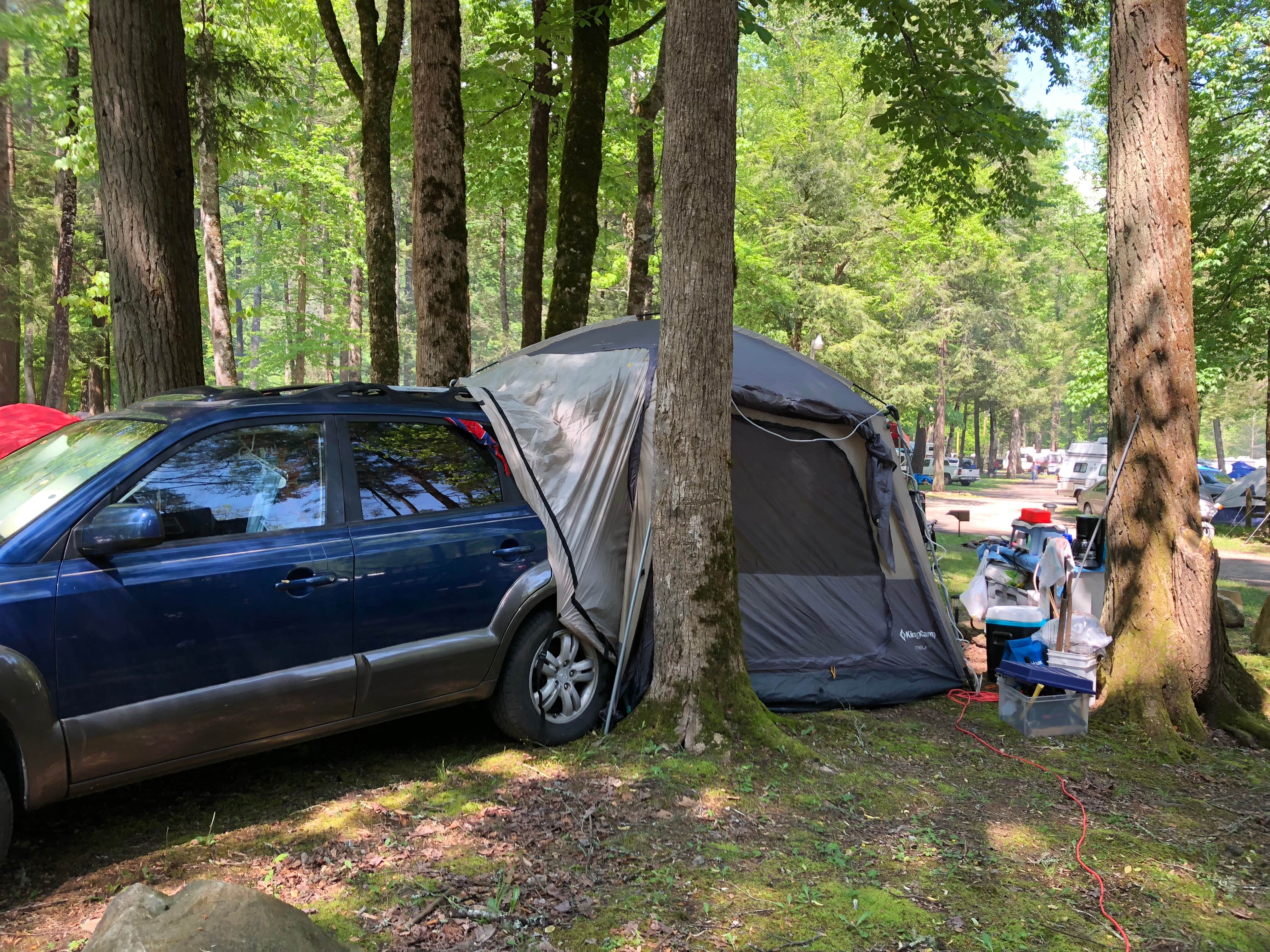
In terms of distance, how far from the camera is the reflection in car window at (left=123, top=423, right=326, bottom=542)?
376cm

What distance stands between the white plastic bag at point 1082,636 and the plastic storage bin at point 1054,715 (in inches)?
12.4

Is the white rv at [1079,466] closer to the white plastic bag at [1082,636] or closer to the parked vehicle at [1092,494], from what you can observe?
the parked vehicle at [1092,494]

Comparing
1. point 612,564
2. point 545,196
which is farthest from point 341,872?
point 545,196

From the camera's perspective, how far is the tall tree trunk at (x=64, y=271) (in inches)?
660

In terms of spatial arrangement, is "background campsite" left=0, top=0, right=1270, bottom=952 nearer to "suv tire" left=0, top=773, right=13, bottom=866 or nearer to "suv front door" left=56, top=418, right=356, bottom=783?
"suv tire" left=0, top=773, right=13, bottom=866

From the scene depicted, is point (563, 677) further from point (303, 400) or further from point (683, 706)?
point (303, 400)

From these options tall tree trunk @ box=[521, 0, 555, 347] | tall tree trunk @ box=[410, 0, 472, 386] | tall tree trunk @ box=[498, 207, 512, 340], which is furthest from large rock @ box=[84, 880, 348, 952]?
tall tree trunk @ box=[498, 207, 512, 340]

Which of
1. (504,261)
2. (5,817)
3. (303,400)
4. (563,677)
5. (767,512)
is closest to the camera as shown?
(5,817)

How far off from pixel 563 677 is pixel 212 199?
1259cm

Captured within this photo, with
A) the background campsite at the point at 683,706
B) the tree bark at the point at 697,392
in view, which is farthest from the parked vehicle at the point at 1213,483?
the tree bark at the point at 697,392

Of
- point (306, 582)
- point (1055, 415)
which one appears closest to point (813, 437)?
point (306, 582)

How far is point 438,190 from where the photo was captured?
27.1ft

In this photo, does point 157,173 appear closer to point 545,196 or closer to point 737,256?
point 545,196

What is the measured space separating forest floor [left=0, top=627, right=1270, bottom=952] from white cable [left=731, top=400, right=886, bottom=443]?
2.12 meters
